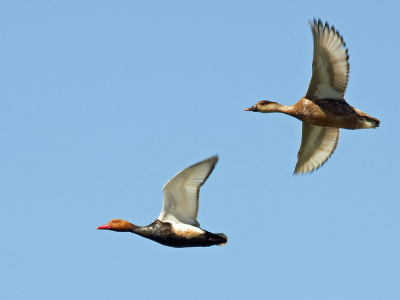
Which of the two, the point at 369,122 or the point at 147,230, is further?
the point at 369,122

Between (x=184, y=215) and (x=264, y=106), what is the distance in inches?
143

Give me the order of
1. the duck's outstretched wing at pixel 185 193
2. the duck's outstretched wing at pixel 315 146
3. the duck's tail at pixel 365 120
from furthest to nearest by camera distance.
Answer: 1. the duck's outstretched wing at pixel 315 146
2. the duck's tail at pixel 365 120
3. the duck's outstretched wing at pixel 185 193

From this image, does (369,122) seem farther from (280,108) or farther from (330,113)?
(280,108)

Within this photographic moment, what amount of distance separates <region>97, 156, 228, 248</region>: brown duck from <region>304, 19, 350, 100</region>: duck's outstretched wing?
326 cm

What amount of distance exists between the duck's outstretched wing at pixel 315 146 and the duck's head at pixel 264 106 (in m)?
1.40

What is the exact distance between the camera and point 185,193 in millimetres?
15320

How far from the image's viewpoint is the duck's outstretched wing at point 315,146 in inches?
744

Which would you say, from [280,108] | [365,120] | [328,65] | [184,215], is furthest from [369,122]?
[184,215]

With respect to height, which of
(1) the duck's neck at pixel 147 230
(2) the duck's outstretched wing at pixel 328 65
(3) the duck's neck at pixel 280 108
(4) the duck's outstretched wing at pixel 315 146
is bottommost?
(1) the duck's neck at pixel 147 230

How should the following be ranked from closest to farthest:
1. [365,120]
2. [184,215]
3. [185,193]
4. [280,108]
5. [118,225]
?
[185,193], [184,215], [118,225], [365,120], [280,108]

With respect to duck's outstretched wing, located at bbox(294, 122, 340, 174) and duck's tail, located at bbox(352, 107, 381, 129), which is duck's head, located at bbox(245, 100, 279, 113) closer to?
duck's outstretched wing, located at bbox(294, 122, 340, 174)

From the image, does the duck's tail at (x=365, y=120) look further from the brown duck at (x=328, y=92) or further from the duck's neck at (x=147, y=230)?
the duck's neck at (x=147, y=230)

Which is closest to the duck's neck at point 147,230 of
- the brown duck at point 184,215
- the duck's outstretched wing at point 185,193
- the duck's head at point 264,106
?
the brown duck at point 184,215

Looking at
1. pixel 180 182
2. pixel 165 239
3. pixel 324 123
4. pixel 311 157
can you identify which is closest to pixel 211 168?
pixel 180 182
